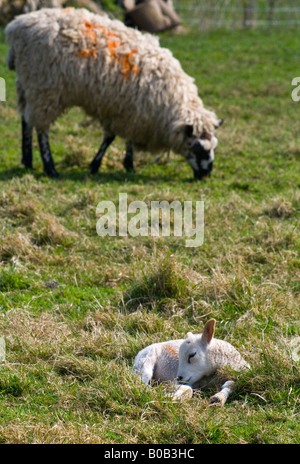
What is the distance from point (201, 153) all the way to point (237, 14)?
14.2 metres

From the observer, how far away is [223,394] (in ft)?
11.6

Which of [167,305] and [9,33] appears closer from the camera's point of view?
[167,305]

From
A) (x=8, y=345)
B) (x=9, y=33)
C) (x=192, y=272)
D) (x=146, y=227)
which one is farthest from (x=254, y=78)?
(x=8, y=345)

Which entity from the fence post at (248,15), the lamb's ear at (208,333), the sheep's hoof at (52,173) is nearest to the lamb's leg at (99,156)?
the sheep's hoof at (52,173)

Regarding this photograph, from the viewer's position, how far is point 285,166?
8992 mm

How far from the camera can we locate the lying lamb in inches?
143

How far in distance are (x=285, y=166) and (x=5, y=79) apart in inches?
276

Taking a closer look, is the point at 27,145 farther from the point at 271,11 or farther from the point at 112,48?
the point at 271,11

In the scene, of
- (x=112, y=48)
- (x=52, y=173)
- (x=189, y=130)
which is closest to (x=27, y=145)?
(x=52, y=173)

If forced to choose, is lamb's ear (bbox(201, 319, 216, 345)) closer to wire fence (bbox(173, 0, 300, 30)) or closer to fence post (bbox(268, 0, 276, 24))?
wire fence (bbox(173, 0, 300, 30))

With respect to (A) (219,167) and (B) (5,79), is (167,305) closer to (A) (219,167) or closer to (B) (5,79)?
(A) (219,167)

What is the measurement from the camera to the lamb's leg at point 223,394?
349 cm

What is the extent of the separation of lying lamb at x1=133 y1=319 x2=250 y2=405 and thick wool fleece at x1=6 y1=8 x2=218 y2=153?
5.09 meters

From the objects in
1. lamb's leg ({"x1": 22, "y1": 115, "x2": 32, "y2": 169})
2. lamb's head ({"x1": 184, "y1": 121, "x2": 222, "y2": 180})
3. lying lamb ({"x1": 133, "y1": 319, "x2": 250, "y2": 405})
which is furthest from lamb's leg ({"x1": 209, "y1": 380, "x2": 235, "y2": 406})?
lamb's leg ({"x1": 22, "y1": 115, "x2": 32, "y2": 169})
